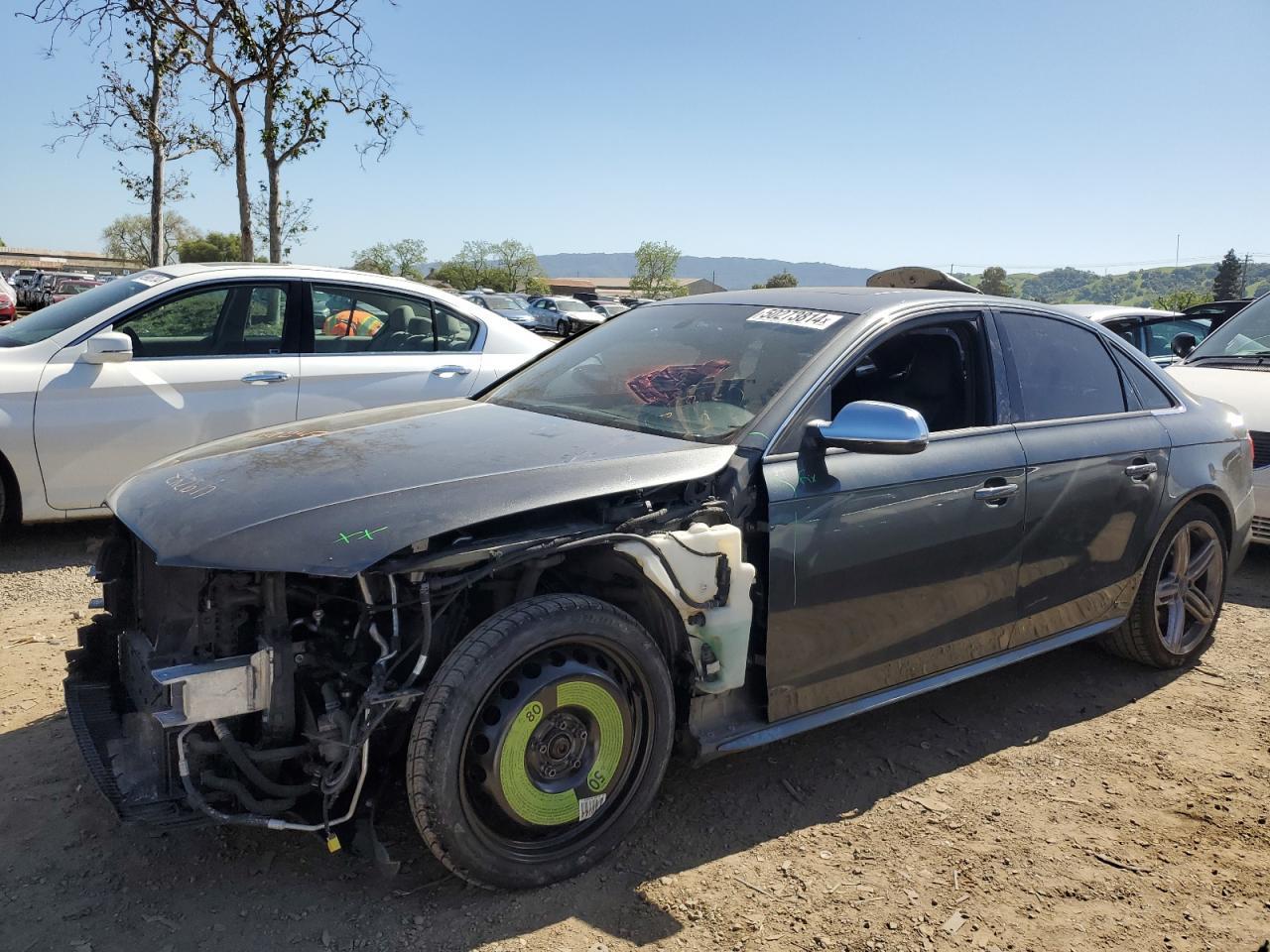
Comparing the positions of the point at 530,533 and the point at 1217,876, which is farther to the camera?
the point at 1217,876

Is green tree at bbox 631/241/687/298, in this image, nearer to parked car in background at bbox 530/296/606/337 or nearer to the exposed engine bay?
parked car in background at bbox 530/296/606/337

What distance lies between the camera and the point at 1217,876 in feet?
9.75

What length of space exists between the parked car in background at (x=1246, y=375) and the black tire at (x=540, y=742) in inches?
171

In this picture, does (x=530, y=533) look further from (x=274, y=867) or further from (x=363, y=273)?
(x=363, y=273)

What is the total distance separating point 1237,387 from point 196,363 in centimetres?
665

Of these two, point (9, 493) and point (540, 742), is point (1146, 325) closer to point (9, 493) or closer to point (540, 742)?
point (540, 742)

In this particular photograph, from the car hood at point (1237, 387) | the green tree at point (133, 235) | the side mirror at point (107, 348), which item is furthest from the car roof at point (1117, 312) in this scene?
the green tree at point (133, 235)

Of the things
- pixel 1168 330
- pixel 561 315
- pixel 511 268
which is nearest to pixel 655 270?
pixel 511 268

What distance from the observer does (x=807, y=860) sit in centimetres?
296

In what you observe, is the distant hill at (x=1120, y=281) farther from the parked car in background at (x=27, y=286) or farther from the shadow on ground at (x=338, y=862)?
the shadow on ground at (x=338, y=862)

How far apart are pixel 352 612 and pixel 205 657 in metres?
0.39

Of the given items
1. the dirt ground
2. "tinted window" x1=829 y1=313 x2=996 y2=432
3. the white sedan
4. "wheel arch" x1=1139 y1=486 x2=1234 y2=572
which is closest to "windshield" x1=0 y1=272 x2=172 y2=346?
the white sedan

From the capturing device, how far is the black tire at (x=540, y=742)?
2.44 m

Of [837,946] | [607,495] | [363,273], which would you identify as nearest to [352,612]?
[607,495]
